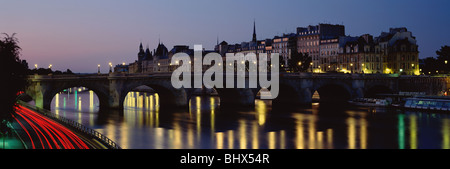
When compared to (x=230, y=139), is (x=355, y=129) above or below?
above

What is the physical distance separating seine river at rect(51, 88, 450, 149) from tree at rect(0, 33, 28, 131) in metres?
12.6

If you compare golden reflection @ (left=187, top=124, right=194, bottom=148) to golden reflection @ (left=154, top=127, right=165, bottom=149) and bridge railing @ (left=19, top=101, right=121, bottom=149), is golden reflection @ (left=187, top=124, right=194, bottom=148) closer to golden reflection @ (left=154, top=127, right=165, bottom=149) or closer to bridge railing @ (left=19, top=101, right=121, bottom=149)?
golden reflection @ (left=154, top=127, right=165, bottom=149)

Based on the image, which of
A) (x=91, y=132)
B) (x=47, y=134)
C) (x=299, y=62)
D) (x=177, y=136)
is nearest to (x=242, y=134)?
(x=177, y=136)

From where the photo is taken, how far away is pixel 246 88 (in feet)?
282

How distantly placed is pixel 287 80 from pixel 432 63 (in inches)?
2299

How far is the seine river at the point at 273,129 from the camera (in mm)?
45719

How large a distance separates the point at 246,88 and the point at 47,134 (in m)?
52.8

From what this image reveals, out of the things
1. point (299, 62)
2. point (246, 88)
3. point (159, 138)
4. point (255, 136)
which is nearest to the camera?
point (159, 138)

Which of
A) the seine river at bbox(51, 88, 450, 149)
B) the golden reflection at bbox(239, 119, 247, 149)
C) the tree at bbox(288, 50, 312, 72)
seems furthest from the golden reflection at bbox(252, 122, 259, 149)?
the tree at bbox(288, 50, 312, 72)

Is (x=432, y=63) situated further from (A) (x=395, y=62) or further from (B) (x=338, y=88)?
(B) (x=338, y=88)

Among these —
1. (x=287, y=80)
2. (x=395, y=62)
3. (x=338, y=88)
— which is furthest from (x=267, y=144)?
(x=395, y=62)

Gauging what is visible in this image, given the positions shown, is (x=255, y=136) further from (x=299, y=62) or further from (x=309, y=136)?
(x=299, y=62)

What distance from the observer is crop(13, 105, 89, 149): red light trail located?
104ft
